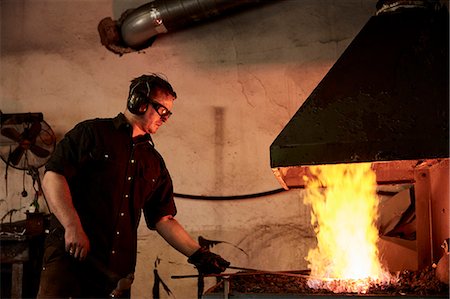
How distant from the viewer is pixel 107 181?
2732mm

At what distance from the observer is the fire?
10.4ft

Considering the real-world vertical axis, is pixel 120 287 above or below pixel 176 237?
below

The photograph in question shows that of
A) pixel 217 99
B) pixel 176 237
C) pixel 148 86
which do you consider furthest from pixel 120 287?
pixel 217 99

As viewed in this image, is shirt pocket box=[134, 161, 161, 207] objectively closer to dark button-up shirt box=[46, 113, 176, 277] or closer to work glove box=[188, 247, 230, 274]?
dark button-up shirt box=[46, 113, 176, 277]

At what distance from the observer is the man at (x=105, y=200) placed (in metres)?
2.53

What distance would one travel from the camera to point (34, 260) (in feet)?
13.0

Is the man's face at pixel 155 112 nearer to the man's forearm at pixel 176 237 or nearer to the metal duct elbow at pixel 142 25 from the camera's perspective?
the man's forearm at pixel 176 237

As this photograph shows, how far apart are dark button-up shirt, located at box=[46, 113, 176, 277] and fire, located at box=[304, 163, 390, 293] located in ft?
3.42

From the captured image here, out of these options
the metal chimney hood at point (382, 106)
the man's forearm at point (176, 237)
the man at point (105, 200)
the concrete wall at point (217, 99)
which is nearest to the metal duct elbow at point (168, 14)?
the concrete wall at point (217, 99)

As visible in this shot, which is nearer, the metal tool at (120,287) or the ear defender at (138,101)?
the metal tool at (120,287)

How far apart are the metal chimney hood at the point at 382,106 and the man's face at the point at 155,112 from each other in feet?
2.19

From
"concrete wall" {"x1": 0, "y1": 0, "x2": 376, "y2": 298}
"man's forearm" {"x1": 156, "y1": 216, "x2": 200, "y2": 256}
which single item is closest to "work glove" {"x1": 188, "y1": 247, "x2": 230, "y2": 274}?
"man's forearm" {"x1": 156, "y1": 216, "x2": 200, "y2": 256}

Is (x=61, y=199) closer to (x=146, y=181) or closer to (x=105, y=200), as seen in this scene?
(x=105, y=200)

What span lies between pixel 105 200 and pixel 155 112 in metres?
0.55
